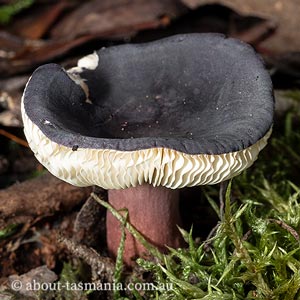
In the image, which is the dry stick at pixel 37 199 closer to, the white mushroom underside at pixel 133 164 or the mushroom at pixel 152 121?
the mushroom at pixel 152 121

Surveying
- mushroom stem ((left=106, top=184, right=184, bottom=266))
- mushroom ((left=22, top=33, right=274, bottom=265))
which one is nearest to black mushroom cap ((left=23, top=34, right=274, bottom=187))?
mushroom ((left=22, top=33, right=274, bottom=265))

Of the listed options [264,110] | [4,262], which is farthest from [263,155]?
[4,262]

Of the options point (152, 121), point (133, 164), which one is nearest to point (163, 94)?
point (152, 121)

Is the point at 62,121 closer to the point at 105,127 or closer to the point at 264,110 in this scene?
the point at 105,127

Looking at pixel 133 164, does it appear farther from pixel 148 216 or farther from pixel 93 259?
pixel 93 259

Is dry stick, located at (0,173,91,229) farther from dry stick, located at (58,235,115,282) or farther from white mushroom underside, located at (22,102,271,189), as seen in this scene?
white mushroom underside, located at (22,102,271,189)
